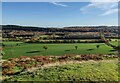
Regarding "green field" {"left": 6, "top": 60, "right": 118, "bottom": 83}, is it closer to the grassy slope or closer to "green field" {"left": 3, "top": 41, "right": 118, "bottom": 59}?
the grassy slope

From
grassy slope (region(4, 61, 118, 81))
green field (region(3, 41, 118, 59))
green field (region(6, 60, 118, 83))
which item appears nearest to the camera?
green field (region(6, 60, 118, 83))

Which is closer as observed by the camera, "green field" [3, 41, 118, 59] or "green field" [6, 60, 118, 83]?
"green field" [6, 60, 118, 83]

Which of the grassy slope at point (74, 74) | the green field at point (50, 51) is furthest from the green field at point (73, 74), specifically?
the green field at point (50, 51)

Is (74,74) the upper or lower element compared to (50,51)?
upper

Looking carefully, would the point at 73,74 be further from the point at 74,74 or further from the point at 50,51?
the point at 50,51

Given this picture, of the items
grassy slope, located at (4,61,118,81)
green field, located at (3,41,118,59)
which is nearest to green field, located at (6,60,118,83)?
grassy slope, located at (4,61,118,81)

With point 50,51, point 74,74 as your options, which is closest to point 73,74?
point 74,74

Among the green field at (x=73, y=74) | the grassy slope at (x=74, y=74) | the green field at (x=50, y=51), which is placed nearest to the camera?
the green field at (x=73, y=74)

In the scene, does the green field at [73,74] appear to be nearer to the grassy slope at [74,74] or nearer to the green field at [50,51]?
the grassy slope at [74,74]

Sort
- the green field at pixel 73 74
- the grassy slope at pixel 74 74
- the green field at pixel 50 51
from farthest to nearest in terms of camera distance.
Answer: the green field at pixel 50 51
the grassy slope at pixel 74 74
the green field at pixel 73 74

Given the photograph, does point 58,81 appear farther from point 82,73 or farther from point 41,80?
point 82,73

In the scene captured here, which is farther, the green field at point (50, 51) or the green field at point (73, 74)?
the green field at point (50, 51)
